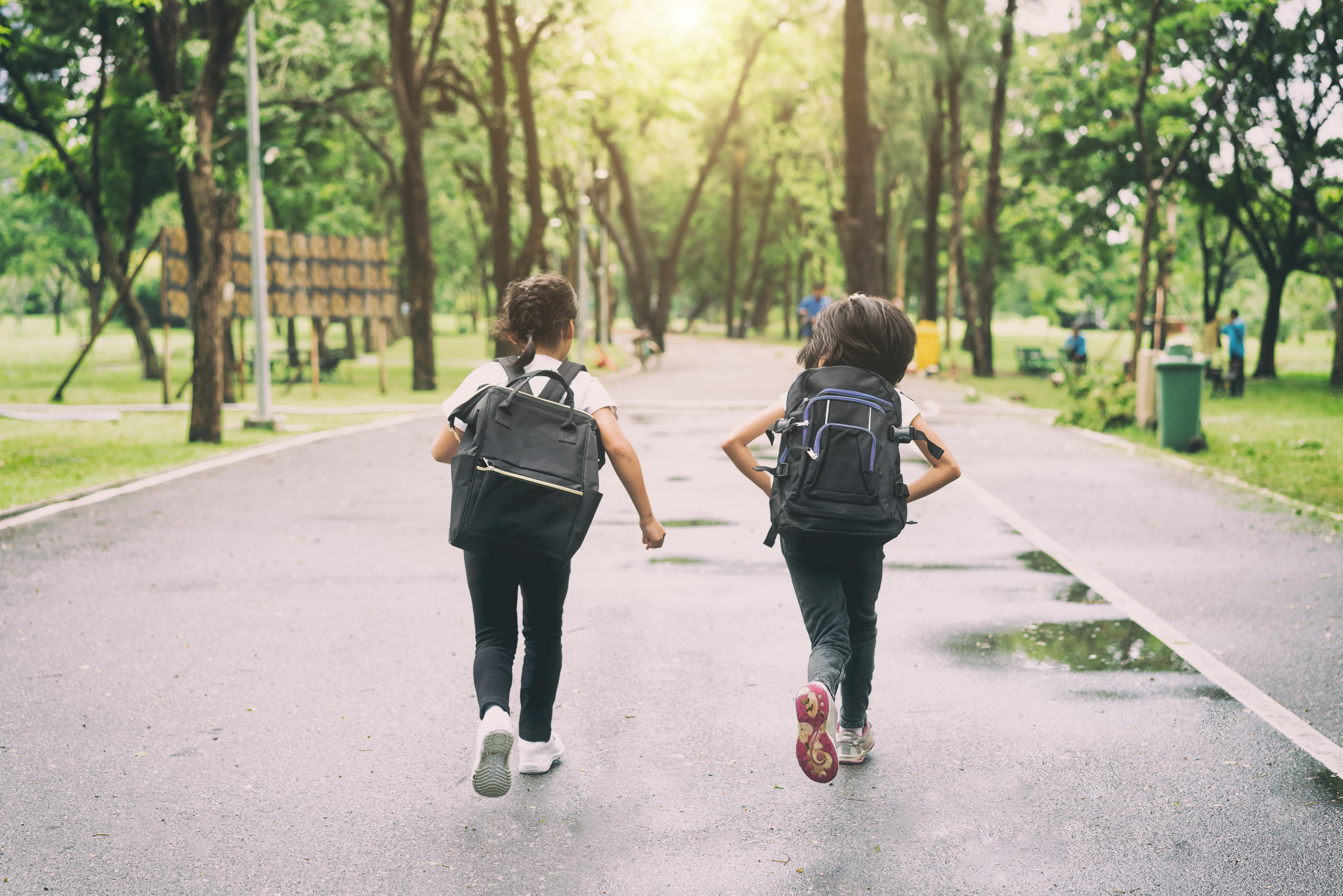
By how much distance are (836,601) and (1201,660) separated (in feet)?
8.74

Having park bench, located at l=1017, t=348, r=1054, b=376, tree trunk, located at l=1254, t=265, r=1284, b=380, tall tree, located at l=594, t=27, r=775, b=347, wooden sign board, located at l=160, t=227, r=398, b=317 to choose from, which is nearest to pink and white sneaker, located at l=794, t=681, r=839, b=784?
wooden sign board, located at l=160, t=227, r=398, b=317

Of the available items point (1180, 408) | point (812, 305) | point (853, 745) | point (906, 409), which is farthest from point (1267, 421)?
point (906, 409)

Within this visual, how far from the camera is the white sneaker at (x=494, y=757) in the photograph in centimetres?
372

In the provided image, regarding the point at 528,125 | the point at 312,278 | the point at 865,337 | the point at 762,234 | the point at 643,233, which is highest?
the point at 528,125

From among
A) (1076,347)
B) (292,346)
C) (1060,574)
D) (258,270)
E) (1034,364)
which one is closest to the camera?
(1060,574)

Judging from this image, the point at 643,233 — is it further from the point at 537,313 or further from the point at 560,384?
the point at 560,384

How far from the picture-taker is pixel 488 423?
3869 millimetres

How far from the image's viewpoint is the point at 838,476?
392cm

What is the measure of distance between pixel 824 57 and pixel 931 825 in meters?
35.3

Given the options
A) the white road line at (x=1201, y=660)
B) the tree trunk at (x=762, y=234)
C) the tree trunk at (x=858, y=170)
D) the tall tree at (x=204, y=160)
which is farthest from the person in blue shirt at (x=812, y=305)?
the tree trunk at (x=762, y=234)

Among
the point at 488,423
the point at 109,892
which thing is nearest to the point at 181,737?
the point at 109,892

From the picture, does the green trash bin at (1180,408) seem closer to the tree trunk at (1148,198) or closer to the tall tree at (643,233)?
the tree trunk at (1148,198)

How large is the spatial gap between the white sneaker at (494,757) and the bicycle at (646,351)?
28643 mm

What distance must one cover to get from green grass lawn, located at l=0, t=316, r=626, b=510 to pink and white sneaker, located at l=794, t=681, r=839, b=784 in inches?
332
